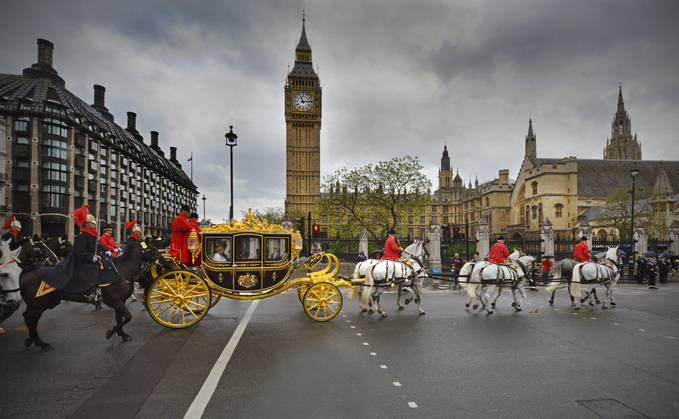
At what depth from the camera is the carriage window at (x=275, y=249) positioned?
909 cm

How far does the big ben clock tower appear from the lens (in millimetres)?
85125

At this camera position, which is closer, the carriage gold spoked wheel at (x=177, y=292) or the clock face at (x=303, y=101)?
the carriage gold spoked wheel at (x=177, y=292)

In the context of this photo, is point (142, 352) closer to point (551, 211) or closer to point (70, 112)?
point (70, 112)

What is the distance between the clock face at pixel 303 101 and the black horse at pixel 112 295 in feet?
264

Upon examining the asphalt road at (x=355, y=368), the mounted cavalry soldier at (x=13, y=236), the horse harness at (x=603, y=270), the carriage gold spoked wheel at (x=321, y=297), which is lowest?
the asphalt road at (x=355, y=368)

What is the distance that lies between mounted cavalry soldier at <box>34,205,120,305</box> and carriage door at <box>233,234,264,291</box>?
2503 mm

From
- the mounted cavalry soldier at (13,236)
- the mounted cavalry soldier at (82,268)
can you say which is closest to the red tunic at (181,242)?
the mounted cavalry soldier at (82,268)

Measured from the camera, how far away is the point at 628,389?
5.19 m

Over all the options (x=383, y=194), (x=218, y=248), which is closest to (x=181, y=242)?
(x=218, y=248)

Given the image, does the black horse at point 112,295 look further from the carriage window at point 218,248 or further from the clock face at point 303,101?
the clock face at point 303,101

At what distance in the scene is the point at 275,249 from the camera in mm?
9164

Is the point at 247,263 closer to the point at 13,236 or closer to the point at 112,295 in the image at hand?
the point at 112,295

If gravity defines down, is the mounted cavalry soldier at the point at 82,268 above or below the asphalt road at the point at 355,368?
above

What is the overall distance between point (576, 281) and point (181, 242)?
433 inches
